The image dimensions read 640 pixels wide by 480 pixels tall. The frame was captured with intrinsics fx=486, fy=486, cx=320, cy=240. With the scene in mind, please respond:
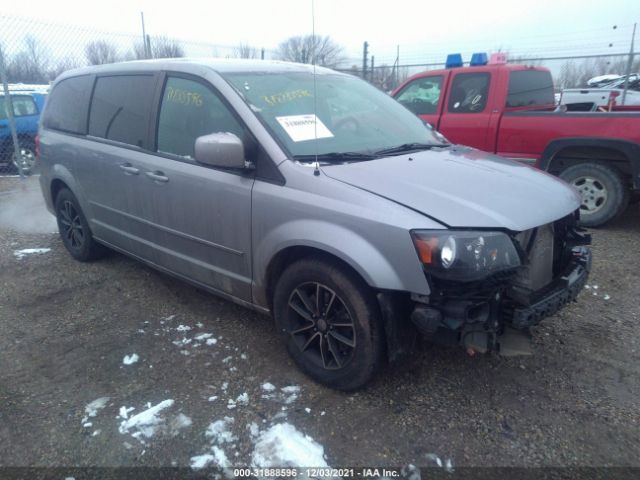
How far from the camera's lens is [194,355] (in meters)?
3.24

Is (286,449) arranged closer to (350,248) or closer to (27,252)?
(350,248)

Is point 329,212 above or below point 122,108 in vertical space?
below

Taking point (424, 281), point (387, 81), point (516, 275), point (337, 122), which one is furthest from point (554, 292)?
point (387, 81)

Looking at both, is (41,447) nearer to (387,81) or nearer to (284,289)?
(284,289)

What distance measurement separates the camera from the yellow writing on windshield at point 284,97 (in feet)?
10.3

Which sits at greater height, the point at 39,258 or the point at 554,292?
the point at 554,292

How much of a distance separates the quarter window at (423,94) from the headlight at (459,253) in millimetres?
4695

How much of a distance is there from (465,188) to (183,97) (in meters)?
2.04

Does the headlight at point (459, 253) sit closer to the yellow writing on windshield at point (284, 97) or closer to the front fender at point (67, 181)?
the yellow writing on windshield at point (284, 97)

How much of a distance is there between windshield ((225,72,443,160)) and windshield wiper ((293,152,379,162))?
1 cm

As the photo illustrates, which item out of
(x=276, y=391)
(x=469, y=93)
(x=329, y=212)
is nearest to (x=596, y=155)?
(x=469, y=93)

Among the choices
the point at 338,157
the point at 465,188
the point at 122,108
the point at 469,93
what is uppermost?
the point at 469,93

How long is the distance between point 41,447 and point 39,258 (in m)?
3.15

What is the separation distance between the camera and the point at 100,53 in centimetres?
1164
